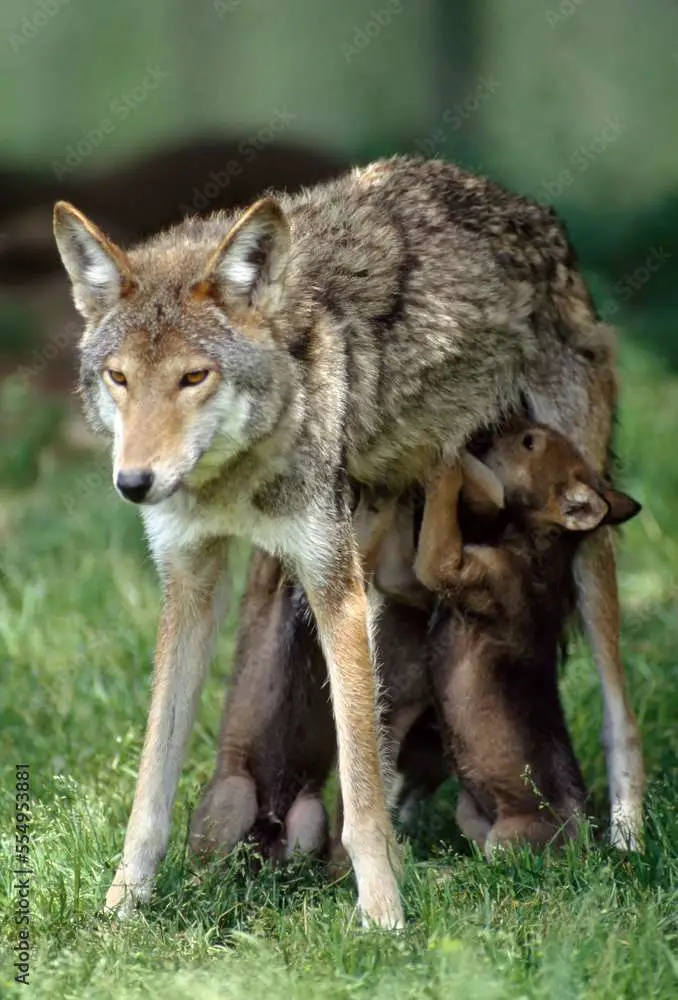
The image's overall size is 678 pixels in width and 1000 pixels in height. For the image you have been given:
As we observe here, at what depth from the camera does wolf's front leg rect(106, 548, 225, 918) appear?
231 inches

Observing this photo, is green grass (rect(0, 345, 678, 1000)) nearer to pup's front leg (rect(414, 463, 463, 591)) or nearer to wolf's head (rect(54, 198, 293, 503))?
pup's front leg (rect(414, 463, 463, 591))

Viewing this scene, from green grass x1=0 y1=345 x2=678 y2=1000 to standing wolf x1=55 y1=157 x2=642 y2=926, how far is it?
0.93 feet

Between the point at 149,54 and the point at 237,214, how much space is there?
8.10 metres

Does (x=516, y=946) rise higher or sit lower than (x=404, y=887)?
higher

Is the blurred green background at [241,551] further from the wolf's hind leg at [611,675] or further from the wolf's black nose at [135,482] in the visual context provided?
the wolf's black nose at [135,482]

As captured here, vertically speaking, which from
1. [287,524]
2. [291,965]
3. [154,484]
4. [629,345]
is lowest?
[629,345]

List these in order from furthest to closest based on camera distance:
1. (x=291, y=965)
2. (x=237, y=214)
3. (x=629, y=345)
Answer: (x=629, y=345)
(x=237, y=214)
(x=291, y=965)

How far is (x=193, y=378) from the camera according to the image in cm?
516

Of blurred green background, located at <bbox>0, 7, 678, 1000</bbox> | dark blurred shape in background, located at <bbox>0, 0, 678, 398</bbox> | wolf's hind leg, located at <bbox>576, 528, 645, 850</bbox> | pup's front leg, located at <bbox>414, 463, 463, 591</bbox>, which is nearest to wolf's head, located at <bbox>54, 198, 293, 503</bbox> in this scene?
pup's front leg, located at <bbox>414, 463, 463, 591</bbox>

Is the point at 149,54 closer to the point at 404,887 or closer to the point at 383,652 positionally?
the point at 383,652

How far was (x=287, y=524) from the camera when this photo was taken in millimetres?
5574

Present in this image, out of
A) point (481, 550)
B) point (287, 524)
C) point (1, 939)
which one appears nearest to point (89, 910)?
point (1, 939)

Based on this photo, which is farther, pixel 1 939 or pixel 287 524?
pixel 287 524

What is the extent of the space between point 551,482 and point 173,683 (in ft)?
6.22
